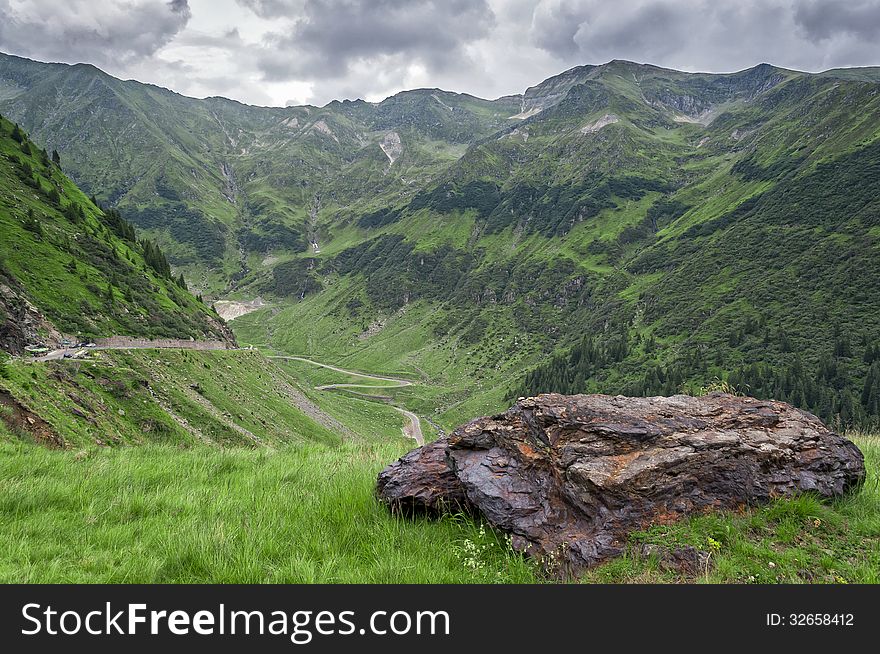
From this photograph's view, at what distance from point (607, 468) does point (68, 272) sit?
305ft

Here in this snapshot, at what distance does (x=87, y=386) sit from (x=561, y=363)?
15948cm

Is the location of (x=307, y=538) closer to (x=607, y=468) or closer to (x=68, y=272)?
(x=607, y=468)

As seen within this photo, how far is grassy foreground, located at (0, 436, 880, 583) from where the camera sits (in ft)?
14.6

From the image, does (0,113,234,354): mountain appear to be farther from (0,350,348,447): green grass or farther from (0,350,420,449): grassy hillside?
(0,350,348,447): green grass

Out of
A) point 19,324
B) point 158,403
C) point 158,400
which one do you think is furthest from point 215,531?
point 19,324

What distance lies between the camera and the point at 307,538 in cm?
521

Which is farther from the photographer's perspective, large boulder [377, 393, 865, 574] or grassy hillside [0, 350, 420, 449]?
grassy hillside [0, 350, 420, 449]

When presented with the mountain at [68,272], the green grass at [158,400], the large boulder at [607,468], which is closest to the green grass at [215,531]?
the large boulder at [607,468]

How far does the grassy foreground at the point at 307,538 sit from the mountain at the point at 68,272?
207 feet

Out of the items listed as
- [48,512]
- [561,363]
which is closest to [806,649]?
[48,512]

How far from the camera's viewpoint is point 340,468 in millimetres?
8742

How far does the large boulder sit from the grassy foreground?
315mm

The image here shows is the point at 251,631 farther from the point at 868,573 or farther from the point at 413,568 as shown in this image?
the point at 868,573

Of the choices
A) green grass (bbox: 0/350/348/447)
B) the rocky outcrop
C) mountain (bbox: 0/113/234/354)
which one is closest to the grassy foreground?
green grass (bbox: 0/350/348/447)
